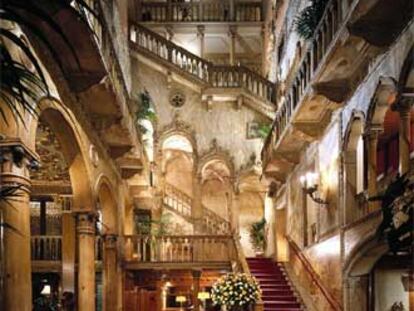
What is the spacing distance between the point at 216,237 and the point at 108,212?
4675 mm

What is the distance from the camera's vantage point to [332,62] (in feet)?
41.3

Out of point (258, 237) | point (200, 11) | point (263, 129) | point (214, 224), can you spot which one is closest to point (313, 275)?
point (263, 129)

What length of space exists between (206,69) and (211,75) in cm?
31

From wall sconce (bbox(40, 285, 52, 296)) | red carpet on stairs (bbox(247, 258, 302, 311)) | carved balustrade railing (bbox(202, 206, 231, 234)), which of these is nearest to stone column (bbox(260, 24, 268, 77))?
carved balustrade railing (bbox(202, 206, 231, 234))

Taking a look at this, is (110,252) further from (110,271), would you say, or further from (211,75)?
(211,75)

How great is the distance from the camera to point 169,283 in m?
27.1

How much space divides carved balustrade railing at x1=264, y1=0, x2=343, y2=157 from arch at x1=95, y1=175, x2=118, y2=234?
195 inches

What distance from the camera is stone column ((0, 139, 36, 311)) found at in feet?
30.0

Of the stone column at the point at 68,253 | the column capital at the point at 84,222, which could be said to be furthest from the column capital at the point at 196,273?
the column capital at the point at 84,222

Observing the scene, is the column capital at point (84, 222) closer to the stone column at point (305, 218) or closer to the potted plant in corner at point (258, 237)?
the stone column at point (305, 218)

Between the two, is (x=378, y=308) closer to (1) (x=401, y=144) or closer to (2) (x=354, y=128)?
(2) (x=354, y=128)

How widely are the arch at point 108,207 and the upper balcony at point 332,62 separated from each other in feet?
15.5

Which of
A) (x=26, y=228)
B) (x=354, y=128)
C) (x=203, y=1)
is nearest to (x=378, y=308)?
(x=354, y=128)

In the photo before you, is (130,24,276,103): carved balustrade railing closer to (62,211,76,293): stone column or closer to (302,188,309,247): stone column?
(62,211,76,293): stone column
